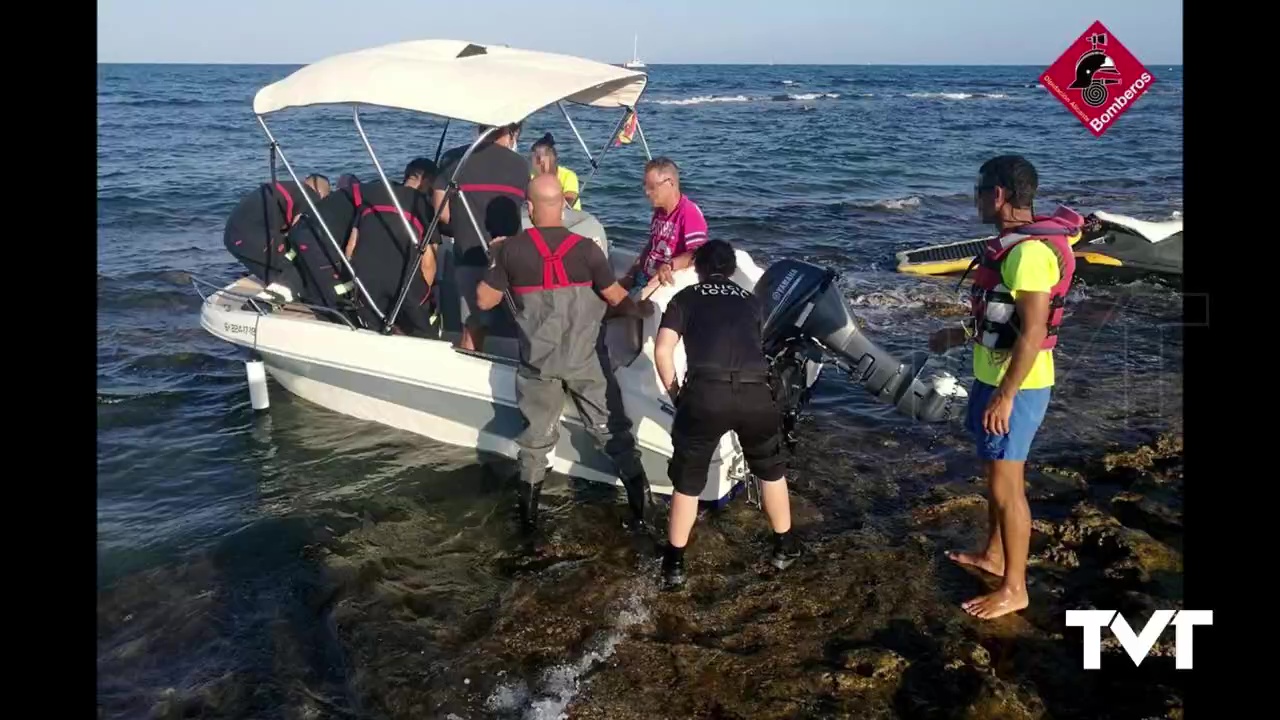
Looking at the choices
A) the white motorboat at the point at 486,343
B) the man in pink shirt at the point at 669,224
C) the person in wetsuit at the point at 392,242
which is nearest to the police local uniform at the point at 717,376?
the white motorboat at the point at 486,343

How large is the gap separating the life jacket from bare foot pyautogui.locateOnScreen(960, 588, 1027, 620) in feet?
3.81

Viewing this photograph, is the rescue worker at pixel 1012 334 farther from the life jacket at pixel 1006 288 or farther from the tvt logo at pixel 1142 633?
the tvt logo at pixel 1142 633

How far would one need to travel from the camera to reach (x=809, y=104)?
44.7m

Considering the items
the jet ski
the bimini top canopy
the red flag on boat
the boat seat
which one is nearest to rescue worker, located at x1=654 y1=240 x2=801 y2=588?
the bimini top canopy

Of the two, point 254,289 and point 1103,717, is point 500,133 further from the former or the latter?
point 1103,717

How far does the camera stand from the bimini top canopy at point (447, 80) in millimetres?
4973

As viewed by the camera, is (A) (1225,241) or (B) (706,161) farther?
(B) (706,161)

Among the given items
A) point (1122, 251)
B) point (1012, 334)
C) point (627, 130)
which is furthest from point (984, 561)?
point (1122, 251)

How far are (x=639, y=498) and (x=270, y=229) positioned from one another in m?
3.65

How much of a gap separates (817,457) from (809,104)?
137ft

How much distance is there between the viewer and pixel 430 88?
5.13 m

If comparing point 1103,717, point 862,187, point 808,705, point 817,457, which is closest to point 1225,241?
point 817,457

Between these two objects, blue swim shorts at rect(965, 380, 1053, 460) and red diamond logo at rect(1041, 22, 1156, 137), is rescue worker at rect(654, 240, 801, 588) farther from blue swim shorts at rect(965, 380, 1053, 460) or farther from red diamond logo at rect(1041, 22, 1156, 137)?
red diamond logo at rect(1041, 22, 1156, 137)

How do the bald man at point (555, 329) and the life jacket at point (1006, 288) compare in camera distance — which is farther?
Answer: the bald man at point (555, 329)
